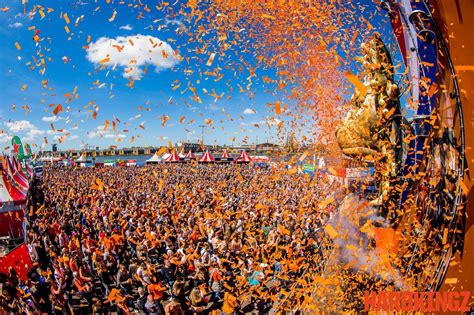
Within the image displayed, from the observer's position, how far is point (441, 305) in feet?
14.1

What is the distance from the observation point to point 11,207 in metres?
14.5

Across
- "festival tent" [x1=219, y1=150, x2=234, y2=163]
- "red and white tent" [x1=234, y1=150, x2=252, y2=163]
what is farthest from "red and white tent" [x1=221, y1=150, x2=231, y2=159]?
"red and white tent" [x1=234, y1=150, x2=252, y2=163]

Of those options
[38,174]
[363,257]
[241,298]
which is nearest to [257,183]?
[241,298]

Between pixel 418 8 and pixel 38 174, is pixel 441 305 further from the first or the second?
pixel 38 174

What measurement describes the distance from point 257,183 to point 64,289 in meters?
18.7

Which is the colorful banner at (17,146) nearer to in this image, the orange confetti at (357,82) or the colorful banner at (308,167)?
the colorful banner at (308,167)

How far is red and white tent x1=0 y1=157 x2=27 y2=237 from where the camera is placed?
14383mm

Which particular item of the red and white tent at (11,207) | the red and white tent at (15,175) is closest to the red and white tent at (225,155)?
the red and white tent at (15,175)

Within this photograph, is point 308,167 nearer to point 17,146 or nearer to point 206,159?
point 206,159

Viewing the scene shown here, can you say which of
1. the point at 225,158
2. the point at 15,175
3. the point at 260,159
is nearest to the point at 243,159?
the point at 260,159

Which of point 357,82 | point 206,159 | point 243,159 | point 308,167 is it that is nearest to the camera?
point 357,82

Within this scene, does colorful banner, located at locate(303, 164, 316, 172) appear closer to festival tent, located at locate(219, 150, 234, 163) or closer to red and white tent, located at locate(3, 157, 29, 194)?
red and white tent, located at locate(3, 157, 29, 194)

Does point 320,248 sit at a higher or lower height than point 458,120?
lower

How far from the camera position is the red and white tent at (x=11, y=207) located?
47.2ft
